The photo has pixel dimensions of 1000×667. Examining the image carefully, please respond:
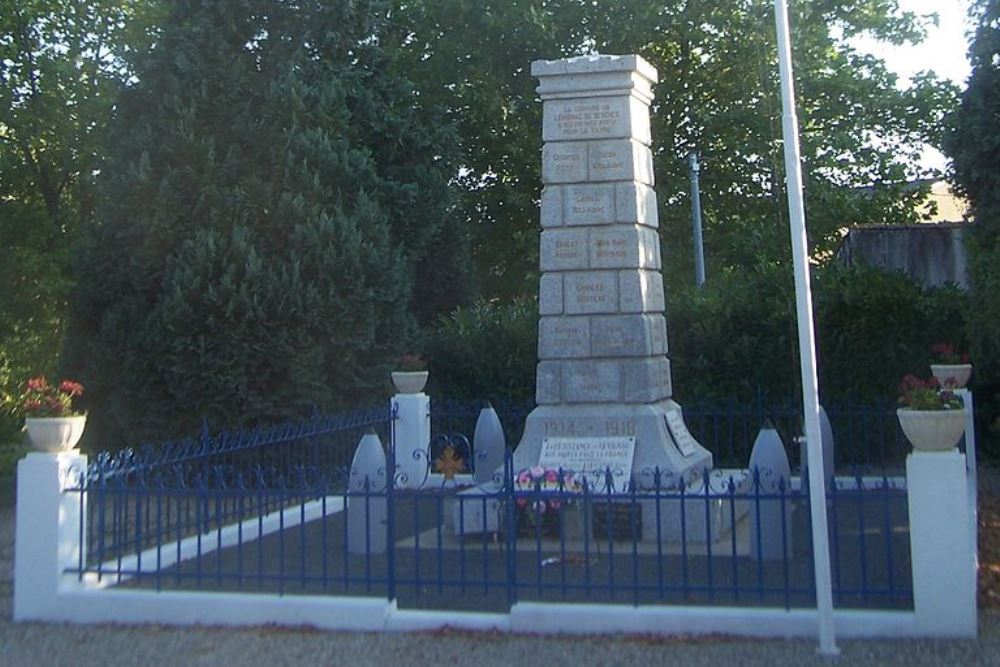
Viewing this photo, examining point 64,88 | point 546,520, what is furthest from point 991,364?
point 64,88

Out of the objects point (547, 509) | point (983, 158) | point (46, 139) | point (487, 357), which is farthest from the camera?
point (46, 139)

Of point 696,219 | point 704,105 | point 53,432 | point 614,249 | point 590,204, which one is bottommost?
point 53,432

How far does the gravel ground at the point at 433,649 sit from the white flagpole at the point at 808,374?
0.96 feet

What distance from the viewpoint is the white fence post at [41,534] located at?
748cm

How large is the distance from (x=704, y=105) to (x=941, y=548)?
16.0 m

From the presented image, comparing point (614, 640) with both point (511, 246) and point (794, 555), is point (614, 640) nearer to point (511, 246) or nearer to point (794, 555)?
point (794, 555)

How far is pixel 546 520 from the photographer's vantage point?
31.0 ft

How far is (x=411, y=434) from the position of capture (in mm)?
12836

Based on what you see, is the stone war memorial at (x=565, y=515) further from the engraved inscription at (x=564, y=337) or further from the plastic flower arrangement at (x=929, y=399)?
the plastic flower arrangement at (x=929, y=399)

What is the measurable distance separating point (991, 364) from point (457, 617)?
935 centimetres

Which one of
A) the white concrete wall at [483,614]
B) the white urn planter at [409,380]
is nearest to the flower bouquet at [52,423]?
the white concrete wall at [483,614]

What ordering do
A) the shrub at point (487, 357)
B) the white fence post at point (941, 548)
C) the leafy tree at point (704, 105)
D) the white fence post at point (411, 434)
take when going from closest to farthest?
the white fence post at point (941, 548), the white fence post at point (411, 434), the shrub at point (487, 357), the leafy tree at point (704, 105)

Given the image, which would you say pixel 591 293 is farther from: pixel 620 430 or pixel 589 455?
pixel 589 455

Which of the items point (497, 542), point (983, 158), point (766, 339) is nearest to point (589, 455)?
point (497, 542)
